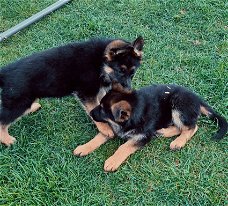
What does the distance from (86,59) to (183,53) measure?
209cm

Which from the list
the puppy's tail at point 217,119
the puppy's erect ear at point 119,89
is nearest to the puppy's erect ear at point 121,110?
the puppy's erect ear at point 119,89

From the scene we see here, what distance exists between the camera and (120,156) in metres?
4.57

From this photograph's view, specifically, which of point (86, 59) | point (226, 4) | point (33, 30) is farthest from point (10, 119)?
point (226, 4)

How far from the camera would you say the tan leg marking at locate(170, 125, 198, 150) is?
187 inches

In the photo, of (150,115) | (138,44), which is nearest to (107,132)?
(150,115)

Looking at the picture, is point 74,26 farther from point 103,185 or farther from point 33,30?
point 103,185

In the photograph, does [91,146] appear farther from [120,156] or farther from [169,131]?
[169,131]

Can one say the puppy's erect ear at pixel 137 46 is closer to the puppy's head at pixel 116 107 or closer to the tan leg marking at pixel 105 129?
the puppy's head at pixel 116 107

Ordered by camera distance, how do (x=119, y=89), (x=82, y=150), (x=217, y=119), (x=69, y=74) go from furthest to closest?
(x=217, y=119) → (x=69, y=74) → (x=82, y=150) → (x=119, y=89)

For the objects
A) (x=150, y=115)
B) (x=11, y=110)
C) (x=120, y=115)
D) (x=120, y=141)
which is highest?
(x=120, y=115)

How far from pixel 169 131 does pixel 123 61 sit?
1.05 metres

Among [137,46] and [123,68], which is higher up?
[137,46]

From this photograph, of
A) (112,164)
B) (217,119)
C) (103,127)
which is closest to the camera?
(112,164)

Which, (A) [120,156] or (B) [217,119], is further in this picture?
(B) [217,119]
